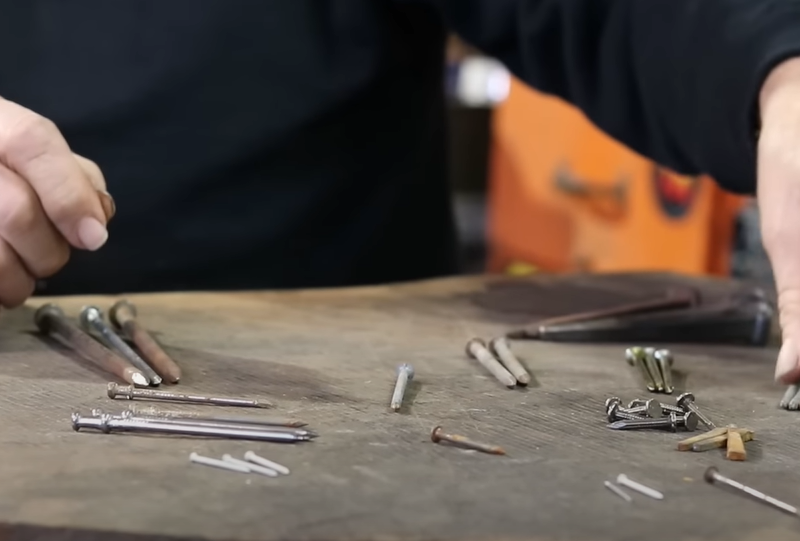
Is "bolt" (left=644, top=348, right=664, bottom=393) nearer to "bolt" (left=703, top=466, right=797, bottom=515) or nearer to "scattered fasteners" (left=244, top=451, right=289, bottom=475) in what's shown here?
"bolt" (left=703, top=466, right=797, bottom=515)

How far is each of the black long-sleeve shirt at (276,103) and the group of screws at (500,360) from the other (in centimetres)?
40

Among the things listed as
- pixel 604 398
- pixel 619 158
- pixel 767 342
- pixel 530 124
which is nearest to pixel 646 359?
pixel 604 398

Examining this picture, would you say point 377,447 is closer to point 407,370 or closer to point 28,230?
point 407,370

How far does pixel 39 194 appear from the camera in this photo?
0.89 metres

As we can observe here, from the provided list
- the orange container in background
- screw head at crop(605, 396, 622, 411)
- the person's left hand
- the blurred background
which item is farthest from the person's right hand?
the orange container in background

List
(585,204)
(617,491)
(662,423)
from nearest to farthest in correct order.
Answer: (617,491)
(662,423)
(585,204)

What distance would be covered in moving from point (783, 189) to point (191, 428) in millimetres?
619

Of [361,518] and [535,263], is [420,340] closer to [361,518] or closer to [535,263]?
[361,518]

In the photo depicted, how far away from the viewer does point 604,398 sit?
0.84 meters

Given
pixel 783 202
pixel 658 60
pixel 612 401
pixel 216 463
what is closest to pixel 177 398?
pixel 216 463

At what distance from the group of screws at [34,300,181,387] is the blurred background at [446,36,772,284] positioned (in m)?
1.12

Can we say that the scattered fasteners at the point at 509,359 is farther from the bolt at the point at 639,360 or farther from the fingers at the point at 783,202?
the fingers at the point at 783,202

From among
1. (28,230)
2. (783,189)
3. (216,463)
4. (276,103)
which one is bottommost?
(216,463)

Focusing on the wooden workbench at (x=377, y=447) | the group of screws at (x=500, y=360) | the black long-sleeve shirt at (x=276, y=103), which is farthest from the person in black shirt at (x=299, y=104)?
the group of screws at (x=500, y=360)
